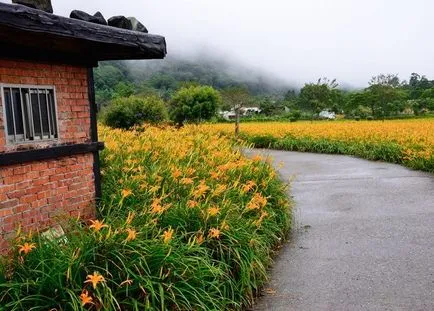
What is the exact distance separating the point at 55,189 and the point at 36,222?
1.39 feet

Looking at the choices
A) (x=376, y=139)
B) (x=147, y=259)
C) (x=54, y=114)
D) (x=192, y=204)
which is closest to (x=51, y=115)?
(x=54, y=114)

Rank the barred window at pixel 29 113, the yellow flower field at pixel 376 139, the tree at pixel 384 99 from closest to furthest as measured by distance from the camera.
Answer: the barred window at pixel 29 113, the yellow flower field at pixel 376 139, the tree at pixel 384 99

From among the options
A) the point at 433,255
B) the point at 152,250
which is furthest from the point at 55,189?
the point at 433,255

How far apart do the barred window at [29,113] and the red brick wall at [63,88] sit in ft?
0.21

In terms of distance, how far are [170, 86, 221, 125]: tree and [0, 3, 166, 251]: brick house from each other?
21317 mm

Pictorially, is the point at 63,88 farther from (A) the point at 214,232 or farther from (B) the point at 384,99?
(B) the point at 384,99

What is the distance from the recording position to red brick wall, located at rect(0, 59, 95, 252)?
3945 millimetres

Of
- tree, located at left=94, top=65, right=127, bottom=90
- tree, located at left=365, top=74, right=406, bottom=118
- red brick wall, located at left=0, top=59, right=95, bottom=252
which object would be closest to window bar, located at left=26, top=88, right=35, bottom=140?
red brick wall, located at left=0, top=59, right=95, bottom=252

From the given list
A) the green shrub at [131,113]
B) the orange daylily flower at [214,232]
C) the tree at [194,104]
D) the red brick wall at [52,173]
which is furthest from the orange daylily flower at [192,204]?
the tree at [194,104]

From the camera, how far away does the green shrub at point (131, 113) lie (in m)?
18.5

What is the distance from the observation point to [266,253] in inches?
197

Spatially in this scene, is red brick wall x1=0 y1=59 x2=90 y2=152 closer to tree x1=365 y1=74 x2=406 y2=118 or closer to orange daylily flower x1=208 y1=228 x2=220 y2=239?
orange daylily flower x1=208 y1=228 x2=220 y2=239

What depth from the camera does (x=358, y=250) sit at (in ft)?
18.0

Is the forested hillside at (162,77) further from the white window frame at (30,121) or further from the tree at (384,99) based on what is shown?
the white window frame at (30,121)
